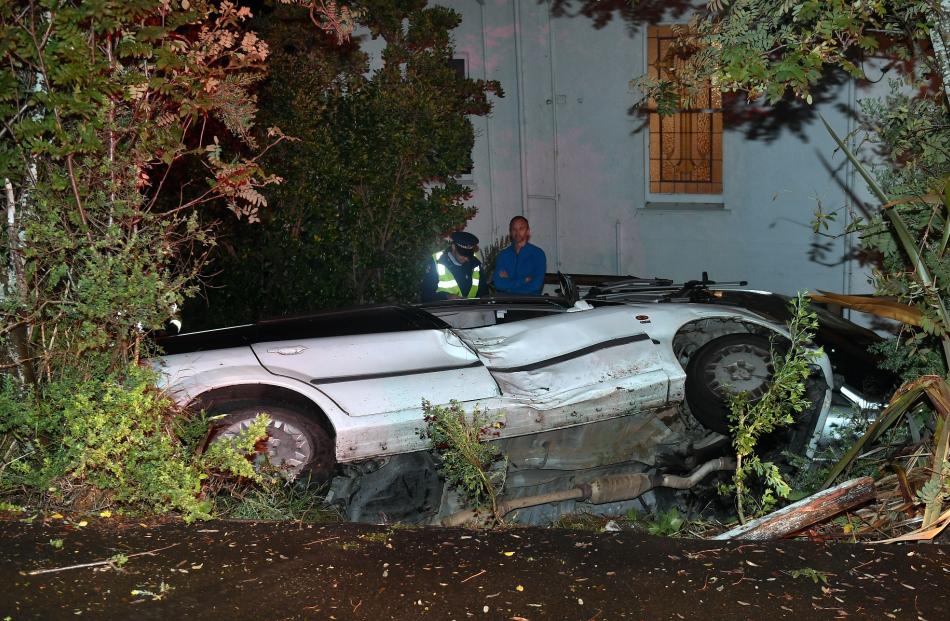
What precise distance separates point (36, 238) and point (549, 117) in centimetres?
1047

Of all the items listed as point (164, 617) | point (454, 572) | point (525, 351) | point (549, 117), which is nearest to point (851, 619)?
point (454, 572)

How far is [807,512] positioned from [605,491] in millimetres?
1522

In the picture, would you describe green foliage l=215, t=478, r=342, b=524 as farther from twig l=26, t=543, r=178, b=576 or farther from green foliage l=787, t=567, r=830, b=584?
green foliage l=787, t=567, r=830, b=584

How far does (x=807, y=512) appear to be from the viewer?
15.4 feet

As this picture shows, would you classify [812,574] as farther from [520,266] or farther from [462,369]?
[520,266]

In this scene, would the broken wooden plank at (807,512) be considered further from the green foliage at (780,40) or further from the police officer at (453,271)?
the police officer at (453,271)

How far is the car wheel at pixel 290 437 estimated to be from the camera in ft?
18.8

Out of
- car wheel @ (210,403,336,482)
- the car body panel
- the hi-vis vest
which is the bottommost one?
car wheel @ (210,403,336,482)

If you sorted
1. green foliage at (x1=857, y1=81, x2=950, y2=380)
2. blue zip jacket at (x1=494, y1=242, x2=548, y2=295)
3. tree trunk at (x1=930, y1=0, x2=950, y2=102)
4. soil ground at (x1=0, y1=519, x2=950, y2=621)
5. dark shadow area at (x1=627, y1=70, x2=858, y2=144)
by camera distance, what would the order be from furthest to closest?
dark shadow area at (x1=627, y1=70, x2=858, y2=144) → blue zip jacket at (x1=494, y1=242, x2=548, y2=295) → green foliage at (x1=857, y1=81, x2=950, y2=380) → tree trunk at (x1=930, y1=0, x2=950, y2=102) → soil ground at (x1=0, y1=519, x2=950, y2=621)

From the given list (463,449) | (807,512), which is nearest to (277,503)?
(463,449)

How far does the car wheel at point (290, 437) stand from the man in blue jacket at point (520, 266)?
4.19m

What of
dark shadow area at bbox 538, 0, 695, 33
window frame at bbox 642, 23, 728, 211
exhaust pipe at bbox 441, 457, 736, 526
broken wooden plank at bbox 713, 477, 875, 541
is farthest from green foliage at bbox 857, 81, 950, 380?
dark shadow area at bbox 538, 0, 695, 33

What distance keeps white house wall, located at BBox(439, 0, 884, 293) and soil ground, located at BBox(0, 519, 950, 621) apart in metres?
6.84

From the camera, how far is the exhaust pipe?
588 cm
